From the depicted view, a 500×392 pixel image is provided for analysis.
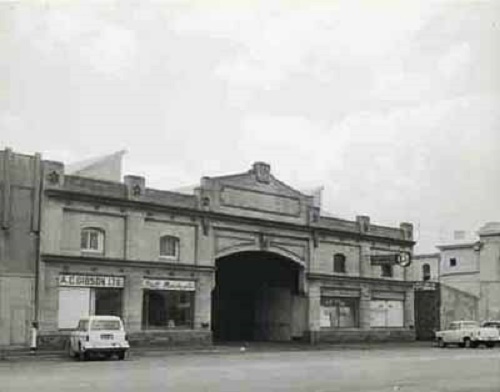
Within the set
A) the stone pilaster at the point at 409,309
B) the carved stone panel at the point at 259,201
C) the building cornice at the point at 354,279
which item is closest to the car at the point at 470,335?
the building cornice at the point at 354,279

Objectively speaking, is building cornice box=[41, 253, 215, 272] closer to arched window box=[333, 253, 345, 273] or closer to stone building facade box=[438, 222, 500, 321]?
arched window box=[333, 253, 345, 273]

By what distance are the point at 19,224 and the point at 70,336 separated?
5.30 metres

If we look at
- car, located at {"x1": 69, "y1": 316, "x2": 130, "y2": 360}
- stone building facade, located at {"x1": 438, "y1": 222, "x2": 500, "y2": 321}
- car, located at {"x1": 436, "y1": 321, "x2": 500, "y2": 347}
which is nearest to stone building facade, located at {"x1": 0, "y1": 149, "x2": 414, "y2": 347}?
car, located at {"x1": 69, "y1": 316, "x2": 130, "y2": 360}

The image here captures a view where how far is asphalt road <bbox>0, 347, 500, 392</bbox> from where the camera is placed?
1984 centimetres

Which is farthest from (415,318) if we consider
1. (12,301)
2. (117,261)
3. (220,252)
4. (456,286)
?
(12,301)

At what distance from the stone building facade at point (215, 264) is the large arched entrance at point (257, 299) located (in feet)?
0.27

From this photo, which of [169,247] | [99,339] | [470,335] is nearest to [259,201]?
[169,247]

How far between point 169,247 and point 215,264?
4.15m

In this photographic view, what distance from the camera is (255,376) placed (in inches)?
934

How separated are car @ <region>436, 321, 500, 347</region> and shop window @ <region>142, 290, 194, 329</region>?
1648cm

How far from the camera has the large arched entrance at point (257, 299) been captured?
5156 centimetres

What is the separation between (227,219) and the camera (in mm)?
46250

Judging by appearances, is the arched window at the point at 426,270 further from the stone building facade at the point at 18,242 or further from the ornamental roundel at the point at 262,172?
the stone building facade at the point at 18,242

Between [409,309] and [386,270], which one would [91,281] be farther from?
[409,309]
